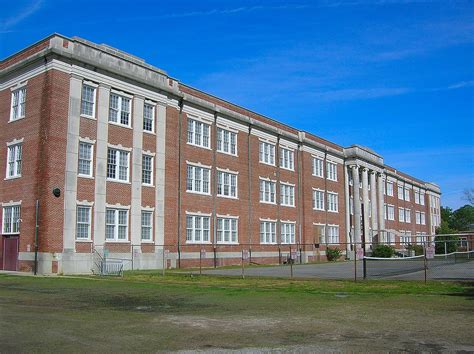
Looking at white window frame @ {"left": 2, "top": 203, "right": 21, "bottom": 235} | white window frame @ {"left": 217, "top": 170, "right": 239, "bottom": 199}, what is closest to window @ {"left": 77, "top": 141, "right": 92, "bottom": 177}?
white window frame @ {"left": 2, "top": 203, "right": 21, "bottom": 235}

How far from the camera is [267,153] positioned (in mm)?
53656

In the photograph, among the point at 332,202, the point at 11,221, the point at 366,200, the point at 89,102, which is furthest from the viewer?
the point at 366,200

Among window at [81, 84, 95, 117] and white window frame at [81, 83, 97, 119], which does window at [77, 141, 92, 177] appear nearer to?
white window frame at [81, 83, 97, 119]

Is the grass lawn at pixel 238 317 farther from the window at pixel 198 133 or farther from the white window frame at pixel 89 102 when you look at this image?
the window at pixel 198 133

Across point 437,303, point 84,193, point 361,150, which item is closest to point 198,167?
point 84,193

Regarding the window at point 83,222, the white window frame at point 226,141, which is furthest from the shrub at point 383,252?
the window at point 83,222

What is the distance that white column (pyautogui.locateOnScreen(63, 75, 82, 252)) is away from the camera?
31531 mm

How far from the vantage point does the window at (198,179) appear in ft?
140

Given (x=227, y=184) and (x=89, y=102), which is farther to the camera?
(x=227, y=184)

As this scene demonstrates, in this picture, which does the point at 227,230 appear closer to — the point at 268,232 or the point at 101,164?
the point at 268,232

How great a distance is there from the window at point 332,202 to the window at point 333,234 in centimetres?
232

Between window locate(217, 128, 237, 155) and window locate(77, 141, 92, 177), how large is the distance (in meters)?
15.0

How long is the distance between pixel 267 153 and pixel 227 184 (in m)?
8.55

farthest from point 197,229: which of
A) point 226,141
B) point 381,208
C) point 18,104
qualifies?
point 381,208
